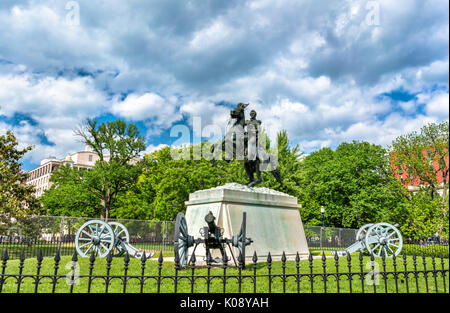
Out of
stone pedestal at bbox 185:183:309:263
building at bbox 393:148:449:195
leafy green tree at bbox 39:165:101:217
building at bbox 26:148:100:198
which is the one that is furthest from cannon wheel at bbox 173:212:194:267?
building at bbox 26:148:100:198

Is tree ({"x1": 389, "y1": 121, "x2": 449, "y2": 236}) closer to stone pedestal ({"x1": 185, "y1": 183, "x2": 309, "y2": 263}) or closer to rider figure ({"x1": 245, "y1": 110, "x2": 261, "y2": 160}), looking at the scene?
stone pedestal ({"x1": 185, "y1": 183, "x2": 309, "y2": 263})

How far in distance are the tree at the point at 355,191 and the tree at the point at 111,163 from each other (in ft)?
59.3

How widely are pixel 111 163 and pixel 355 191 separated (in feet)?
84.9

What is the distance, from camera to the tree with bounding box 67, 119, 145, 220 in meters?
31.8

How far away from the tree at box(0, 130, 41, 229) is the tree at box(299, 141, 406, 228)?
23.9m

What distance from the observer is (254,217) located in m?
10.8

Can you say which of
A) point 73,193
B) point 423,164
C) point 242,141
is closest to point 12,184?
point 242,141

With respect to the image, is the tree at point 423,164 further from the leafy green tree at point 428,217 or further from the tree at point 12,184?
the tree at point 12,184

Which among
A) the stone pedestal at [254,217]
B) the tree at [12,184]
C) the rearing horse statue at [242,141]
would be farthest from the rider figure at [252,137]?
the tree at [12,184]

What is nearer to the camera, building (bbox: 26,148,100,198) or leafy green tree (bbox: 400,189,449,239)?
leafy green tree (bbox: 400,189,449,239)

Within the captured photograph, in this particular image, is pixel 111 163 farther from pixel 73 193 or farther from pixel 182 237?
pixel 182 237

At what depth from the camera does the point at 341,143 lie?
40.8 metres
